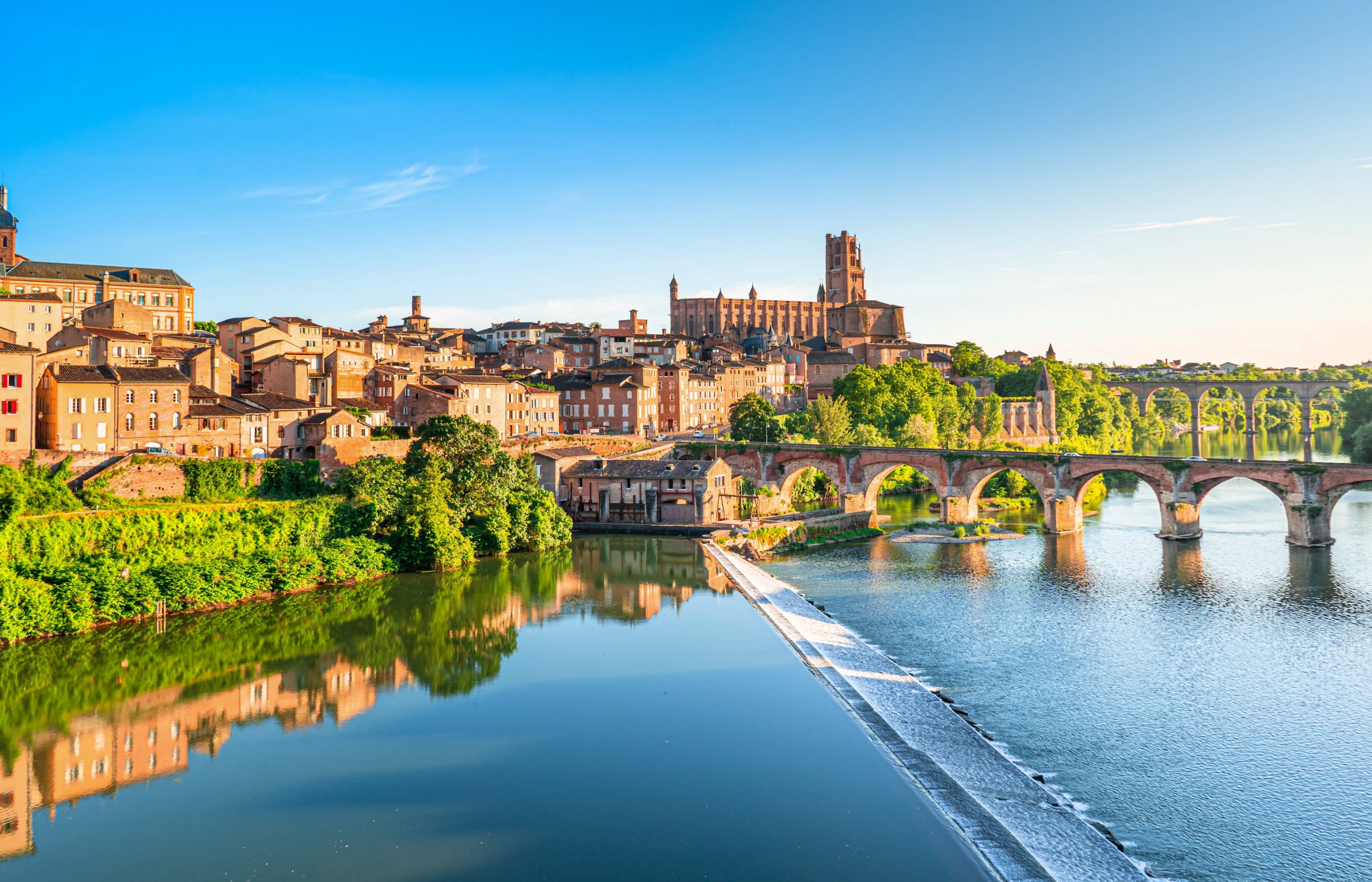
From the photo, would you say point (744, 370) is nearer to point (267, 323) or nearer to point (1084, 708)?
point (267, 323)

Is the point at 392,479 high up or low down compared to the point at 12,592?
up

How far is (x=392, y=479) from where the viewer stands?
33938mm

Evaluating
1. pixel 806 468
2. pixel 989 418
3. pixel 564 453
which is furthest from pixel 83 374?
pixel 989 418

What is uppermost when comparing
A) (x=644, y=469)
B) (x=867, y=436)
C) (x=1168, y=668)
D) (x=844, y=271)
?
(x=844, y=271)

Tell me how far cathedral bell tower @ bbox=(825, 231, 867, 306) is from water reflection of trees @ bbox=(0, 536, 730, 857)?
283 ft

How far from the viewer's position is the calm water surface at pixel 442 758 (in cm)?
1301

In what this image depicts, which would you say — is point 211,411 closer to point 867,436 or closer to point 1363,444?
point 867,436

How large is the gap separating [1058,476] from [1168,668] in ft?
66.2

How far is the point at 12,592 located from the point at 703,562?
70.5ft

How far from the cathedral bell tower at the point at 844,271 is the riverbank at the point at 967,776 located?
94.1 meters

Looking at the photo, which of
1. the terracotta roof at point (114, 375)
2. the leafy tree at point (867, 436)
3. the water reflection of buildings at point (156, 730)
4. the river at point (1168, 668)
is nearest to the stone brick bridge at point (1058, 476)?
the river at point (1168, 668)

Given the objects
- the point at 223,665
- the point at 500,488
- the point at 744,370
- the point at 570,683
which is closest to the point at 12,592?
the point at 223,665

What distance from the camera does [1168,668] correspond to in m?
21.2

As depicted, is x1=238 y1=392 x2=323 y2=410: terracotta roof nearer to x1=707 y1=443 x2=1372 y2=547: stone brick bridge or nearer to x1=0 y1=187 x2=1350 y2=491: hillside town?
x1=0 y1=187 x2=1350 y2=491: hillside town
